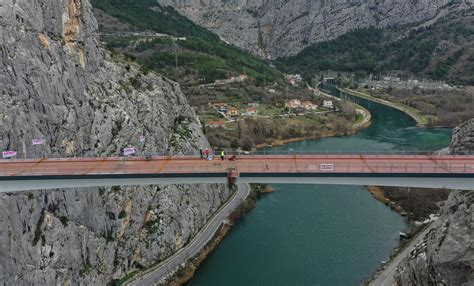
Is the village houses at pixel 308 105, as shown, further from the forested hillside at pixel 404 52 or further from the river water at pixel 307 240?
the forested hillside at pixel 404 52

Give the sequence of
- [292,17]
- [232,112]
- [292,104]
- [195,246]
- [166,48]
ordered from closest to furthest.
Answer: [195,246]
[232,112]
[292,104]
[166,48]
[292,17]

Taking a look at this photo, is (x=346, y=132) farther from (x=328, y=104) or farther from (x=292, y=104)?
(x=328, y=104)

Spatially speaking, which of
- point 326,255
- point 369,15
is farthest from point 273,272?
point 369,15

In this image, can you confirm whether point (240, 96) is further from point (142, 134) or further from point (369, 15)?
point (369, 15)

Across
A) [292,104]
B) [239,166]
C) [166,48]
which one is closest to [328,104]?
[292,104]

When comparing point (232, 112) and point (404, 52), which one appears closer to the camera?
point (232, 112)

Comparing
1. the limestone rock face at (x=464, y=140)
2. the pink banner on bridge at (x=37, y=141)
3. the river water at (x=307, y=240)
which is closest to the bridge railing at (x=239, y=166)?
the pink banner on bridge at (x=37, y=141)
